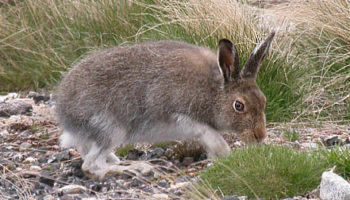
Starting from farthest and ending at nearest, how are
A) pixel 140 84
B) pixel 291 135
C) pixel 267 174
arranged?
pixel 291 135, pixel 140 84, pixel 267 174

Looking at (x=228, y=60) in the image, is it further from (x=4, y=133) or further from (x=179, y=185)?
(x=4, y=133)

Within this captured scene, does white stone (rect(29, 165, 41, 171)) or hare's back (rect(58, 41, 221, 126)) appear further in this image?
white stone (rect(29, 165, 41, 171))

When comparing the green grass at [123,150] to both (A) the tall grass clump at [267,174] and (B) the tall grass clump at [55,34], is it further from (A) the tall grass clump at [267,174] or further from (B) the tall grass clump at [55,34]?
(B) the tall grass clump at [55,34]

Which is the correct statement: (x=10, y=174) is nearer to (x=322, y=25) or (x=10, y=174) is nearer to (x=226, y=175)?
(x=226, y=175)

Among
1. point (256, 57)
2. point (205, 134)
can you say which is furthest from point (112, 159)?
point (256, 57)

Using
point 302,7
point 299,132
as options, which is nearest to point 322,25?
point 302,7

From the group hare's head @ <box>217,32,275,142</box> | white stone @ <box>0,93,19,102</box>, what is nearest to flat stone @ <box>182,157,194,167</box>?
hare's head @ <box>217,32,275,142</box>

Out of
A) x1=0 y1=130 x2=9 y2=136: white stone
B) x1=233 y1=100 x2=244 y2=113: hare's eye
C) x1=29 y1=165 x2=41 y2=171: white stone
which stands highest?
x1=233 y1=100 x2=244 y2=113: hare's eye

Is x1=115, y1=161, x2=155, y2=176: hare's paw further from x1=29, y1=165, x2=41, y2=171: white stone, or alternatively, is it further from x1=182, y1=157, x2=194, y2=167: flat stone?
x1=29, y1=165, x2=41, y2=171: white stone
